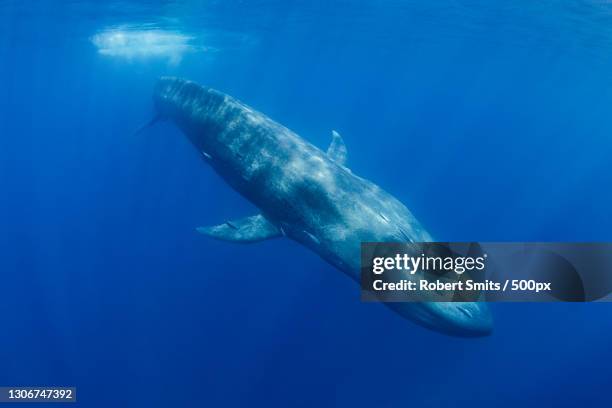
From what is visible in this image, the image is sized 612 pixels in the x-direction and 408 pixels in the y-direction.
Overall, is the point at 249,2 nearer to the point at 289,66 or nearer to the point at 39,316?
the point at 39,316

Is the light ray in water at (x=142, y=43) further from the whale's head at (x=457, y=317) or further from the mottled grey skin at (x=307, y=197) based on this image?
the whale's head at (x=457, y=317)

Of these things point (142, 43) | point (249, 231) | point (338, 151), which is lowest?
point (249, 231)

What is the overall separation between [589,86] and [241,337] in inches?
2373

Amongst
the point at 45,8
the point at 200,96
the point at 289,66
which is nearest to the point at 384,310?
the point at 200,96

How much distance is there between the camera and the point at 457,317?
6391 mm

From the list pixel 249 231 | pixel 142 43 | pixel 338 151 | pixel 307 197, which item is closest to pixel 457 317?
pixel 307 197

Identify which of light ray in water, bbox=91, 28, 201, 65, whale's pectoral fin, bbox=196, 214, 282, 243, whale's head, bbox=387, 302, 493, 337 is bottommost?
whale's head, bbox=387, 302, 493, 337

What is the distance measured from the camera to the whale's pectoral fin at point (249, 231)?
29.8ft

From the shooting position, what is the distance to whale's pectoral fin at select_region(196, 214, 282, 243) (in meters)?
9.08

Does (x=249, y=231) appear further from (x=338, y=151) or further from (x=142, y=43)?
(x=142, y=43)


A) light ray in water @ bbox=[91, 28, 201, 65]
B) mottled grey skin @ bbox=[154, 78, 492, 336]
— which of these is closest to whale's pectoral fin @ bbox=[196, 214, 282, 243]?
mottled grey skin @ bbox=[154, 78, 492, 336]

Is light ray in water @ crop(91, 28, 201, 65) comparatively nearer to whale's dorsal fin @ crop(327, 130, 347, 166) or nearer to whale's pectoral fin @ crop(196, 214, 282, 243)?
whale's dorsal fin @ crop(327, 130, 347, 166)

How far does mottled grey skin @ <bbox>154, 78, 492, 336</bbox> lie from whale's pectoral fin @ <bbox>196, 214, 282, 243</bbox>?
0.02 meters

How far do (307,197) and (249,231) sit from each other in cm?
164
